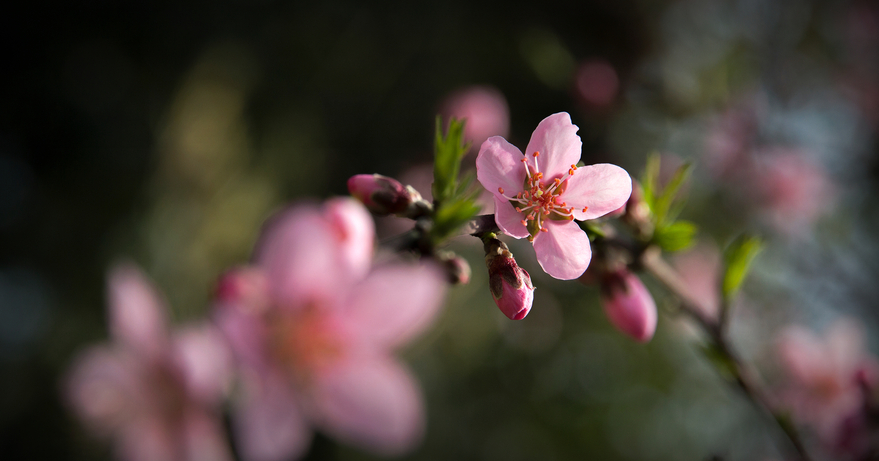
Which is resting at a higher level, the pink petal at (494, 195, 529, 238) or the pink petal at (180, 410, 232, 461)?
the pink petal at (494, 195, 529, 238)

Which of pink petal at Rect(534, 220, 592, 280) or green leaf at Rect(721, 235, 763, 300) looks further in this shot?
green leaf at Rect(721, 235, 763, 300)

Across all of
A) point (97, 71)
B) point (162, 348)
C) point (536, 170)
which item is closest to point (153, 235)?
point (162, 348)

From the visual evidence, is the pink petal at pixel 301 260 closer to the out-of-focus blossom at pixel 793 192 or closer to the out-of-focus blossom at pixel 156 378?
the out-of-focus blossom at pixel 156 378

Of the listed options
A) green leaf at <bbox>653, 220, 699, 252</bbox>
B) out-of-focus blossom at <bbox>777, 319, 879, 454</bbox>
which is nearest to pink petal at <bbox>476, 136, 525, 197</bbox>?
green leaf at <bbox>653, 220, 699, 252</bbox>

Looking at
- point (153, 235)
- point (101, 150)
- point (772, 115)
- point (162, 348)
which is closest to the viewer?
point (162, 348)

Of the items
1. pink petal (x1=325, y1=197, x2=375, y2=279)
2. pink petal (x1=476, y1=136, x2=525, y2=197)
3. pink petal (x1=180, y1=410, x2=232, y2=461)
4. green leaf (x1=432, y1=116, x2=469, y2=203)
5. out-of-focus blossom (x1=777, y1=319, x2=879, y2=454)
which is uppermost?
pink petal (x1=476, y1=136, x2=525, y2=197)

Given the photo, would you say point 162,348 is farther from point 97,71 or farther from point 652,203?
point 97,71

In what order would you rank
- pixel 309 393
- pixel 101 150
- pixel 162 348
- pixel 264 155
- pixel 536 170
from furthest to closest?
pixel 101 150 → pixel 264 155 → pixel 162 348 → pixel 309 393 → pixel 536 170

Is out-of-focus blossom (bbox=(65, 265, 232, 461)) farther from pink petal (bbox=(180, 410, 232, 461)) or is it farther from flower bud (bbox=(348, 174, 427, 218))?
flower bud (bbox=(348, 174, 427, 218))

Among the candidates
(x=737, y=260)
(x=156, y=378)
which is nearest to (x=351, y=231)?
(x=737, y=260)
